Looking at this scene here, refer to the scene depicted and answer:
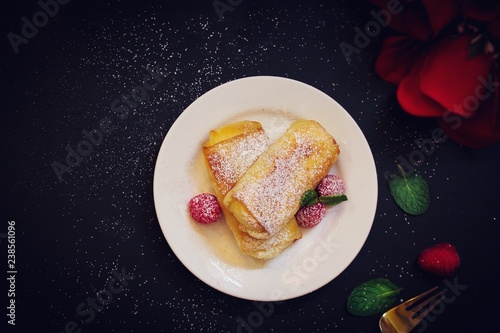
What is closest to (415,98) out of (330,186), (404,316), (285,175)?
(330,186)

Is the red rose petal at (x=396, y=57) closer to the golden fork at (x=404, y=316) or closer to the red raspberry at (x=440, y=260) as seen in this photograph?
the red raspberry at (x=440, y=260)

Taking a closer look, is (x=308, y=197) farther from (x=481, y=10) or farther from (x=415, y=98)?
(x=481, y=10)

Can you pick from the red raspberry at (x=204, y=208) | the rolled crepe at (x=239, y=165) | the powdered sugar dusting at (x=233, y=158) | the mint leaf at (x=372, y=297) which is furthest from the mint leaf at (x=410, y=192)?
the red raspberry at (x=204, y=208)

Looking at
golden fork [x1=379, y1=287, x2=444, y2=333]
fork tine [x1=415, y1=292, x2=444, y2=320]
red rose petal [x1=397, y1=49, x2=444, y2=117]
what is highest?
red rose petal [x1=397, y1=49, x2=444, y2=117]

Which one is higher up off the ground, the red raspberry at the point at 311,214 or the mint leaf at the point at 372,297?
the red raspberry at the point at 311,214

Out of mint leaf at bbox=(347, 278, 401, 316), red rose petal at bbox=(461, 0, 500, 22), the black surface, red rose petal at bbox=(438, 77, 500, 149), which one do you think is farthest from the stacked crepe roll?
red rose petal at bbox=(461, 0, 500, 22)

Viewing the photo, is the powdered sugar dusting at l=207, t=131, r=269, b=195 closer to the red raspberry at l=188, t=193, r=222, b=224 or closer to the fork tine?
the red raspberry at l=188, t=193, r=222, b=224

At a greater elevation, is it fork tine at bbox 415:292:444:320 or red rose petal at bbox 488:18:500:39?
red rose petal at bbox 488:18:500:39
